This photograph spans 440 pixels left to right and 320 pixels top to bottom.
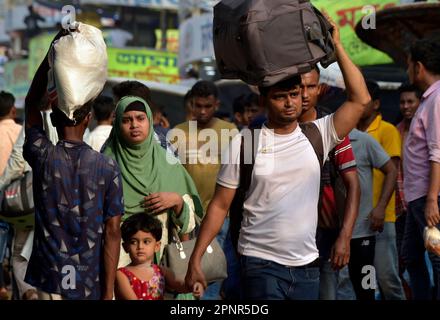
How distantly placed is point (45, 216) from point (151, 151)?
1367 millimetres

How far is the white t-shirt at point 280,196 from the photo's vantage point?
529cm

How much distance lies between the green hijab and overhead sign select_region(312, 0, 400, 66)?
12471mm

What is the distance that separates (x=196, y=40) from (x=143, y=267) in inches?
1118

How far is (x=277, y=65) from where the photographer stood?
5.16 metres

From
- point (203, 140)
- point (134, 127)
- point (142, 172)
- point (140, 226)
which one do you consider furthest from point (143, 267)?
point (203, 140)

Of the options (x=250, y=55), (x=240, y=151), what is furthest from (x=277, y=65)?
(x=240, y=151)

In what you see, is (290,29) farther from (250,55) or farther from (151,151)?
(151,151)

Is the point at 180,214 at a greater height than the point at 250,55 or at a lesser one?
lesser

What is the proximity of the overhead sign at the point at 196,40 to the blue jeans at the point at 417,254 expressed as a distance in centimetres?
2471

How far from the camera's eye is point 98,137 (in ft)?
28.6

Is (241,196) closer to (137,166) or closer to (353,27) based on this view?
(137,166)

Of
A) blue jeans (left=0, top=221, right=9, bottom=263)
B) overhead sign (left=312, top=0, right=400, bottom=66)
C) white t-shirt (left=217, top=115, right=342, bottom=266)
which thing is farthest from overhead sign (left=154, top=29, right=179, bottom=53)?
white t-shirt (left=217, top=115, right=342, bottom=266)

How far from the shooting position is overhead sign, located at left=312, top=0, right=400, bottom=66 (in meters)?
19.0

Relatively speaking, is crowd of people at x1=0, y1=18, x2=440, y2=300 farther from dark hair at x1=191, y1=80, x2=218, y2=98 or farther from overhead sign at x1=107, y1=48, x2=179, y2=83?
overhead sign at x1=107, y1=48, x2=179, y2=83
